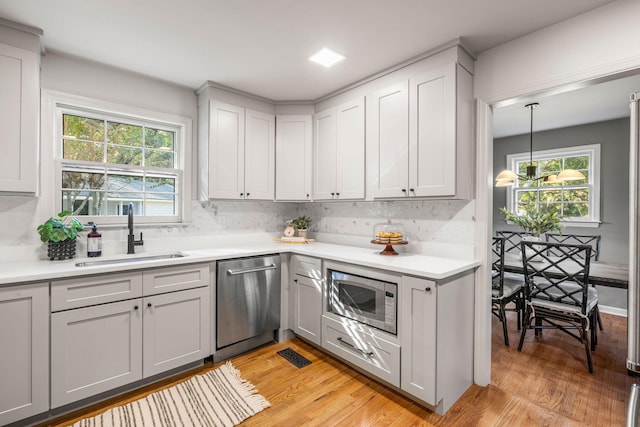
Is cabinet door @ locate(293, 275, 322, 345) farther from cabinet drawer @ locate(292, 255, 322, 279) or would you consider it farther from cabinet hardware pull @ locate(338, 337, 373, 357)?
cabinet hardware pull @ locate(338, 337, 373, 357)

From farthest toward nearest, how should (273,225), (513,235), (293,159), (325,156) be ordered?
(513,235), (273,225), (293,159), (325,156)

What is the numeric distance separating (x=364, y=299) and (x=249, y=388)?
3.45 feet

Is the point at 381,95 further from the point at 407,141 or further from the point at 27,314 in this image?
the point at 27,314

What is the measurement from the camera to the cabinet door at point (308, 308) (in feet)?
8.85

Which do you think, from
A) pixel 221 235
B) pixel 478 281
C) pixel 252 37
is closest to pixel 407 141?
pixel 478 281

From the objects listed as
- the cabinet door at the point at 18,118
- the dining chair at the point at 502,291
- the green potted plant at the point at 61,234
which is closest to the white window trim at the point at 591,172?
the dining chair at the point at 502,291

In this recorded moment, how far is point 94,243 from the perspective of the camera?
2400 mm

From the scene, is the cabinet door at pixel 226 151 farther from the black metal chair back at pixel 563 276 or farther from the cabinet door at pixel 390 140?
the black metal chair back at pixel 563 276

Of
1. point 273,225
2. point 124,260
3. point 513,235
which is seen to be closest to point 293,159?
point 273,225

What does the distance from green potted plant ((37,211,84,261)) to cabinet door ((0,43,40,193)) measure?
0.93ft

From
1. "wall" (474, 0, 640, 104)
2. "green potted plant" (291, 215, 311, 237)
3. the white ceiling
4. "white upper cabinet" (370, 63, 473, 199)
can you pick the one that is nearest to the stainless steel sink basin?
"green potted plant" (291, 215, 311, 237)

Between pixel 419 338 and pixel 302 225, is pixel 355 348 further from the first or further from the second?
pixel 302 225

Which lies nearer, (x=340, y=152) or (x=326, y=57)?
(x=326, y=57)

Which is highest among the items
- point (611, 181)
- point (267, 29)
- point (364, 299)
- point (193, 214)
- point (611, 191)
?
point (267, 29)
